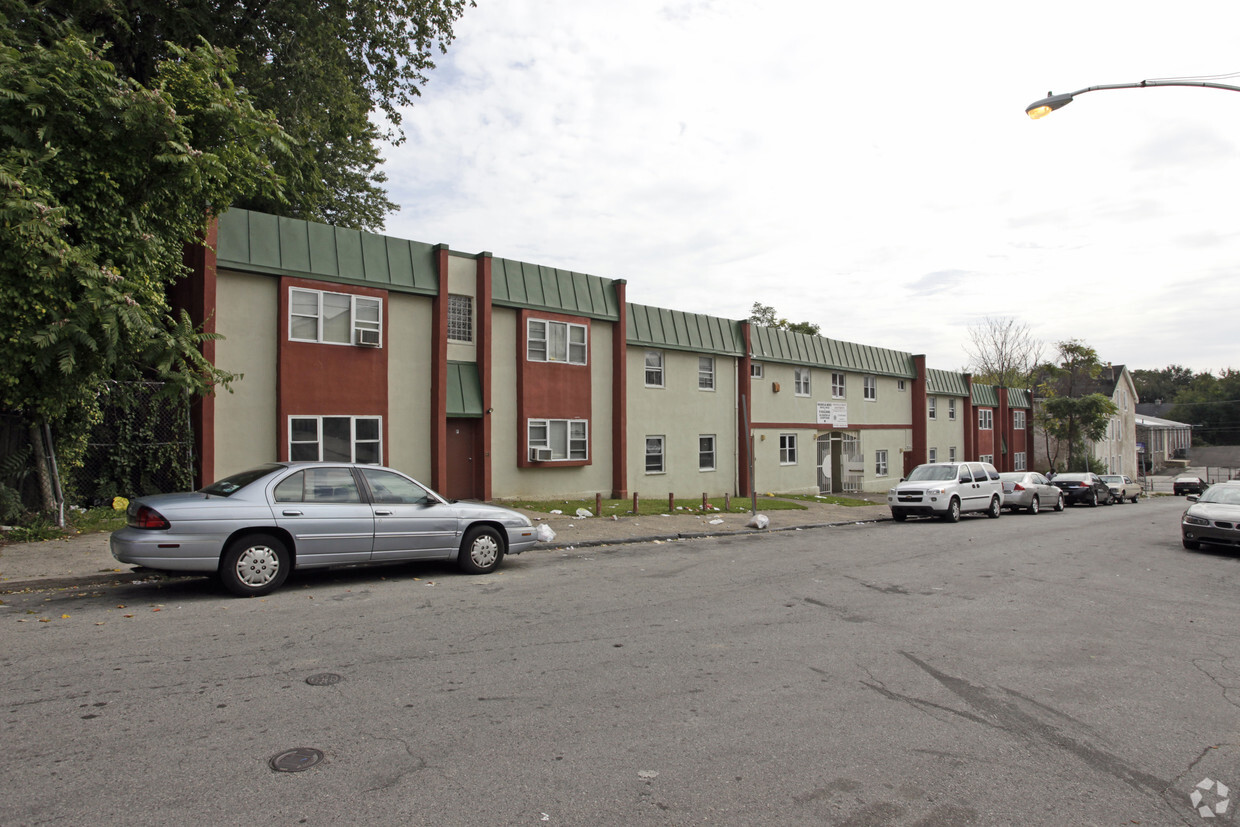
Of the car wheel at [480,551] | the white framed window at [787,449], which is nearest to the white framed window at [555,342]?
the car wheel at [480,551]

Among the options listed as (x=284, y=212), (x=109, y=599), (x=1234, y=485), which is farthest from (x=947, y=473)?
(x=284, y=212)

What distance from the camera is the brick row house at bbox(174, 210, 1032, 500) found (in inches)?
615

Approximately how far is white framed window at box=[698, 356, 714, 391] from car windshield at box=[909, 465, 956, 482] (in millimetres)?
7499

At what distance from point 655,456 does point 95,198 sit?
16.5m

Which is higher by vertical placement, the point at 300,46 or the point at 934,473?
the point at 300,46

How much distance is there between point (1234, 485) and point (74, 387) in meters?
21.7

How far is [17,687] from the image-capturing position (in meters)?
4.88

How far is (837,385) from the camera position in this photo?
3209 cm

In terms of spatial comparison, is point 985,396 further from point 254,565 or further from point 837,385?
point 254,565

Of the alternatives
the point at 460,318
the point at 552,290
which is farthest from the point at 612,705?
the point at 552,290

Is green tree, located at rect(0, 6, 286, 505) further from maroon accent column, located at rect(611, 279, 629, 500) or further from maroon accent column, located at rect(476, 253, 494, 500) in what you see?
maroon accent column, located at rect(611, 279, 629, 500)

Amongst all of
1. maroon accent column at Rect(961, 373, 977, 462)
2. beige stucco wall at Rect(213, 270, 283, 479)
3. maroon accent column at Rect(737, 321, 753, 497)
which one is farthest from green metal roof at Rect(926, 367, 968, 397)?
beige stucco wall at Rect(213, 270, 283, 479)

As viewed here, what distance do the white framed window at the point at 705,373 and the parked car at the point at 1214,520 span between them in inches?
558

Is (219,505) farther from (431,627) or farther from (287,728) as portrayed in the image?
(287,728)
